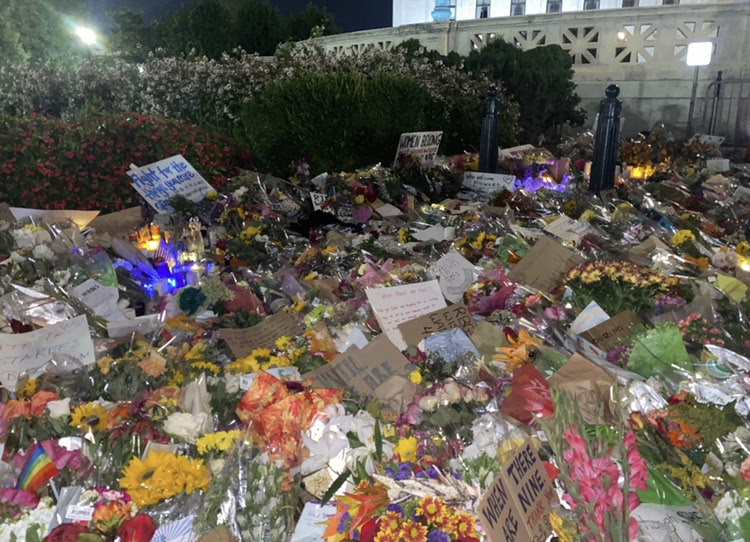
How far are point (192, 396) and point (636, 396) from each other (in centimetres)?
151

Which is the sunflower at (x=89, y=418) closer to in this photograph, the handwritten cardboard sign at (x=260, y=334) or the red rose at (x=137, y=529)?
the red rose at (x=137, y=529)

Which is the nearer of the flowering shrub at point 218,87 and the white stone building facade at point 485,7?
the flowering shrub at point 218,87

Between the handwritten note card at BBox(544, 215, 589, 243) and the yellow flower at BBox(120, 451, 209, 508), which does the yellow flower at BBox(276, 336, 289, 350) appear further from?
the handwritten note card at BBox(544, 215, 589, 243)

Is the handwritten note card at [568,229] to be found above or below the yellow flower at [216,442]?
below

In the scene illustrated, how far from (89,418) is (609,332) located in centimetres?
204

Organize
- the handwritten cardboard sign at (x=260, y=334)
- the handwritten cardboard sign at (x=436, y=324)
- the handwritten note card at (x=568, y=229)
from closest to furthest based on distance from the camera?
1. the handwritten cardboard sign at (x=436, y=324)
2. the handwritten cardboard sign at (x=260, y=334)
3. the handwritten note card at (x=568, y=229)

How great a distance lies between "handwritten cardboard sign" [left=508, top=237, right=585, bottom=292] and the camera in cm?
367

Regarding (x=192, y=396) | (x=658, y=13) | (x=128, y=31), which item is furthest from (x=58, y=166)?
(x=128, y=31)

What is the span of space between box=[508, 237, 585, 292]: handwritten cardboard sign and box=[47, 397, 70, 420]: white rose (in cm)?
235

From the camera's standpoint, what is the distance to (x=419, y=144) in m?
8.01

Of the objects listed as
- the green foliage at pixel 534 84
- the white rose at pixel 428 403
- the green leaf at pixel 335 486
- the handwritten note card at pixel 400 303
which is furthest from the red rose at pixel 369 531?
the green foliage at pixel 534 84

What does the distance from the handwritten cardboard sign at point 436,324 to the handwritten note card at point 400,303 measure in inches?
4.0

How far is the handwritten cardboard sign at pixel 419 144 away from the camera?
307 inches

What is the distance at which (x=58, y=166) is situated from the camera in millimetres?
5910
